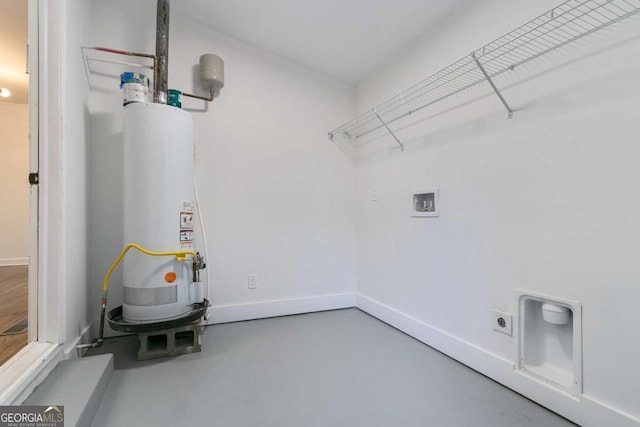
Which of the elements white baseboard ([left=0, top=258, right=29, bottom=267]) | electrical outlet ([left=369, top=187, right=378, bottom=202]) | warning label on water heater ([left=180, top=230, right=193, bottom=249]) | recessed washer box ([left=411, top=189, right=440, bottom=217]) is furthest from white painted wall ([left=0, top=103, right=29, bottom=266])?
recessed washer box ([left=411, top=189, right=440, bottom=217])

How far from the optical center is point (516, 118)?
1.42m

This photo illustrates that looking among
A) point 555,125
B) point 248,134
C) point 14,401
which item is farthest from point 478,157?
point 14,401

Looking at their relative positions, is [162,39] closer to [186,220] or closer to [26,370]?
[186,220]

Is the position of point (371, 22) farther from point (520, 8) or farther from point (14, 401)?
point (14, 401)

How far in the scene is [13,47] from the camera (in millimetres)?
2910

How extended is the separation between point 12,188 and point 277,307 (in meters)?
4.66

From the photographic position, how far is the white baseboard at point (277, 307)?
2350mm

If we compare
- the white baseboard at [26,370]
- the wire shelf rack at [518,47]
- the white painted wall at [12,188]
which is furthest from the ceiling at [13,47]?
the wire shelf rack at [518,47]

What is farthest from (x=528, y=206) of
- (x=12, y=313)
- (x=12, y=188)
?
(x=12, y=188)

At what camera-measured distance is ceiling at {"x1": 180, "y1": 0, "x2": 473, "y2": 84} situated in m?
1.86

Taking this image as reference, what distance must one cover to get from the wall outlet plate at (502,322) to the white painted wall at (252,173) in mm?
1461

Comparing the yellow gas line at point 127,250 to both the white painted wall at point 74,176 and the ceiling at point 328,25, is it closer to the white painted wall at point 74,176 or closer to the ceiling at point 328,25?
the white painted wall at point 74,176

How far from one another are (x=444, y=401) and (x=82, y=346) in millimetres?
1978

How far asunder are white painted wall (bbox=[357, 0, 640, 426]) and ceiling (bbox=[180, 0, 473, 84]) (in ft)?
0.54
